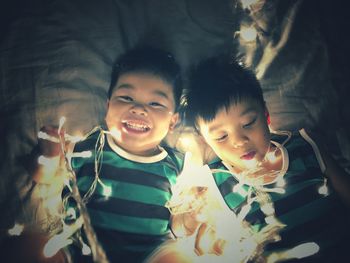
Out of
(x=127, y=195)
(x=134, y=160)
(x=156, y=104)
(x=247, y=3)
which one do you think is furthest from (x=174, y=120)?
(x=247, y=3)

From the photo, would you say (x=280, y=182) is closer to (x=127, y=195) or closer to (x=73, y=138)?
(x=127, y=195)

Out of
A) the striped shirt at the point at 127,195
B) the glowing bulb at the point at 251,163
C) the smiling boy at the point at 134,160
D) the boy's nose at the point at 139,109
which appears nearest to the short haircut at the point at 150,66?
the smiling boy at the point at 134,160

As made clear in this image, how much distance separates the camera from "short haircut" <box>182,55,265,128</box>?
1.09 meters

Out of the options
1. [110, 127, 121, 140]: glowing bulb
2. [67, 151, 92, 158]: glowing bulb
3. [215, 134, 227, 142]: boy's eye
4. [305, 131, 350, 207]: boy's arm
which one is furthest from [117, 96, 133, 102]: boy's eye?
[305, 131, 350, 207]: boy's arm

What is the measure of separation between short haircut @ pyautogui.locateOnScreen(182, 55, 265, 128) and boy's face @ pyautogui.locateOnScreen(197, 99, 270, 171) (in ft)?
0.08

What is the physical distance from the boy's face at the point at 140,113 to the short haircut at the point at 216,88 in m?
0.09

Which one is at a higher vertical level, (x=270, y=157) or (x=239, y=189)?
(x=270, y=157)

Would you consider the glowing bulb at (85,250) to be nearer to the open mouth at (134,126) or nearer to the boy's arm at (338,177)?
the open mouth at (134,126)

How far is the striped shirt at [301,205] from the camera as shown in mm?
1009

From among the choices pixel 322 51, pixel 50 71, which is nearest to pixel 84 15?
pixel 50 71

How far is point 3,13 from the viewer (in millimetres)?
1121

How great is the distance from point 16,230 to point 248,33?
1.03 m

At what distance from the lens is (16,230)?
3.20 feet

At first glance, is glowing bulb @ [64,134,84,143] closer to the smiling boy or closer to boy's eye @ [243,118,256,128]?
the smiling boy
